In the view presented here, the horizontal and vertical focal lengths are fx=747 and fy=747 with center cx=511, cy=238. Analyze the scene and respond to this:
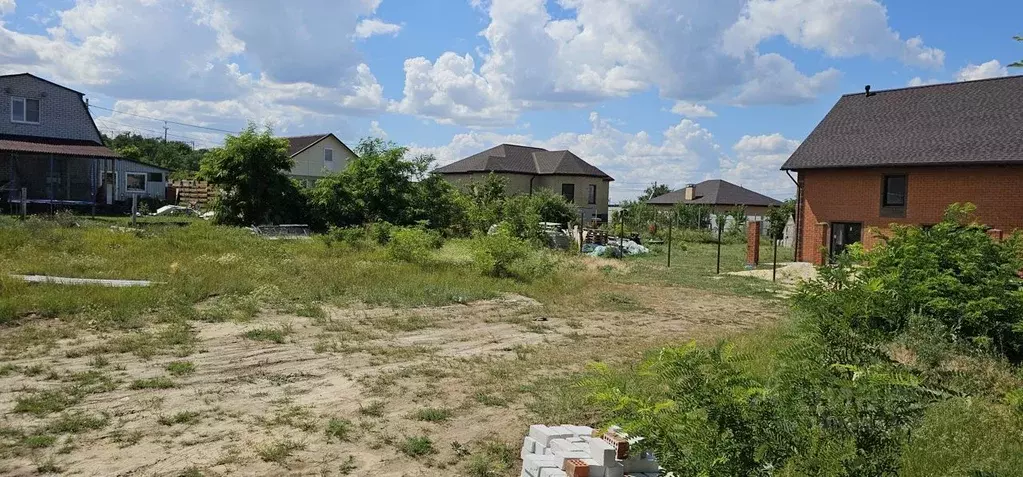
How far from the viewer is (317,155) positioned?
154 feet

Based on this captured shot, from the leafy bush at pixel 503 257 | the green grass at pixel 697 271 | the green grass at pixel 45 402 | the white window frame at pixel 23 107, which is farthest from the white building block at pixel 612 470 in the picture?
the white window frame at pixel 23 107

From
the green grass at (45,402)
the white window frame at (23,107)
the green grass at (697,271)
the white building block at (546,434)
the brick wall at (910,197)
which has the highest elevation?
the white window frame at (23,107)

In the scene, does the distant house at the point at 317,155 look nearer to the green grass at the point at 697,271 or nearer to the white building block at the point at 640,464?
the green grass at the point at 697,271

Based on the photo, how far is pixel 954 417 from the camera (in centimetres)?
581

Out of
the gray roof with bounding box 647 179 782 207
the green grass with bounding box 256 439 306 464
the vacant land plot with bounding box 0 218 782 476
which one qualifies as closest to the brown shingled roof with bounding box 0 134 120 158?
the vacant land plot with bounding box 0 218 782 476

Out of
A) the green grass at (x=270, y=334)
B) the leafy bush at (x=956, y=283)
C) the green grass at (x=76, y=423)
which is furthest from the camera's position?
the green grass at (x=270, y=334)

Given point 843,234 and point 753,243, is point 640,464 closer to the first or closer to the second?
point 753,243

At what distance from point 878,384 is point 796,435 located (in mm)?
463

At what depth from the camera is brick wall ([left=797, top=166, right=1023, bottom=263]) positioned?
2138cm

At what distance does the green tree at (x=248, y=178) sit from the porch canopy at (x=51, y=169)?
664cm

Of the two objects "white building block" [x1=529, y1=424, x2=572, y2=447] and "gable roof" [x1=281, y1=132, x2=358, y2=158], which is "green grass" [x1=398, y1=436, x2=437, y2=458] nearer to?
"white building block" [x1=529, y1=424, x2=572, y2=447]

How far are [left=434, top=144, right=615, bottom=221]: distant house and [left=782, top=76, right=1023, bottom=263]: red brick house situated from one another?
19.5m

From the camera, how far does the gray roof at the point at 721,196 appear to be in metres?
57.5

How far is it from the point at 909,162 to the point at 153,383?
22.6 metres
